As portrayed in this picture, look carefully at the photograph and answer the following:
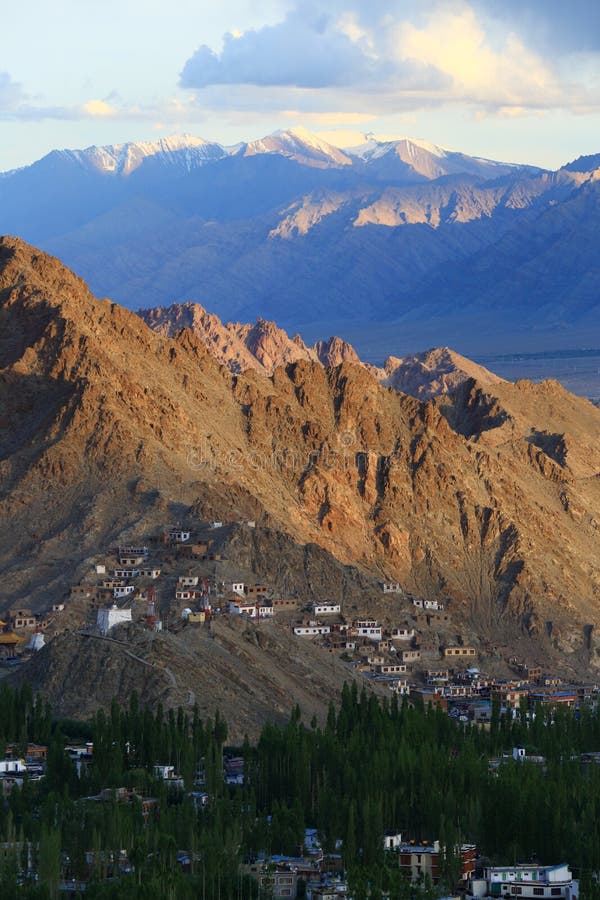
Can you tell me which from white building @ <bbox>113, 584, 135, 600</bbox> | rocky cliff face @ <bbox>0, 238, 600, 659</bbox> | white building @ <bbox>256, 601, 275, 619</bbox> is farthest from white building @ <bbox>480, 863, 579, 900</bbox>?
rocky cliff face @ <bbox>0, 238, 600, 659</bbox>

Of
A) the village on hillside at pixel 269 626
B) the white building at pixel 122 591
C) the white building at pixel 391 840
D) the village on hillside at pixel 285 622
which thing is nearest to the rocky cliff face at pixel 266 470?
the village on hillside at pixel 285 622

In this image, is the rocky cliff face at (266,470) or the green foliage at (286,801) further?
the rocky cliff face at (266,470)

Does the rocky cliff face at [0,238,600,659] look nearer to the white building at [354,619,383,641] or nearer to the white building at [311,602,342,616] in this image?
the white building at [311,602,342,616]

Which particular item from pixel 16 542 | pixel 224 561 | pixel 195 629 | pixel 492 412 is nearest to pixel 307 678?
pixel 195 629

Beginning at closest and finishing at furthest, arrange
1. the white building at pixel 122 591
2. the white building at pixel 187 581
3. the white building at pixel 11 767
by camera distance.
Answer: the white building at pixel 11 767, the white building at pixel 122 591, the white building at pixel 187 581

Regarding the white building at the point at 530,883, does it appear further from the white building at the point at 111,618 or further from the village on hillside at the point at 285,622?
the white building at the point at 111,618

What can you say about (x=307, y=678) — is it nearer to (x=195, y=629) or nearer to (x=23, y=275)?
(x=195, y=629)
